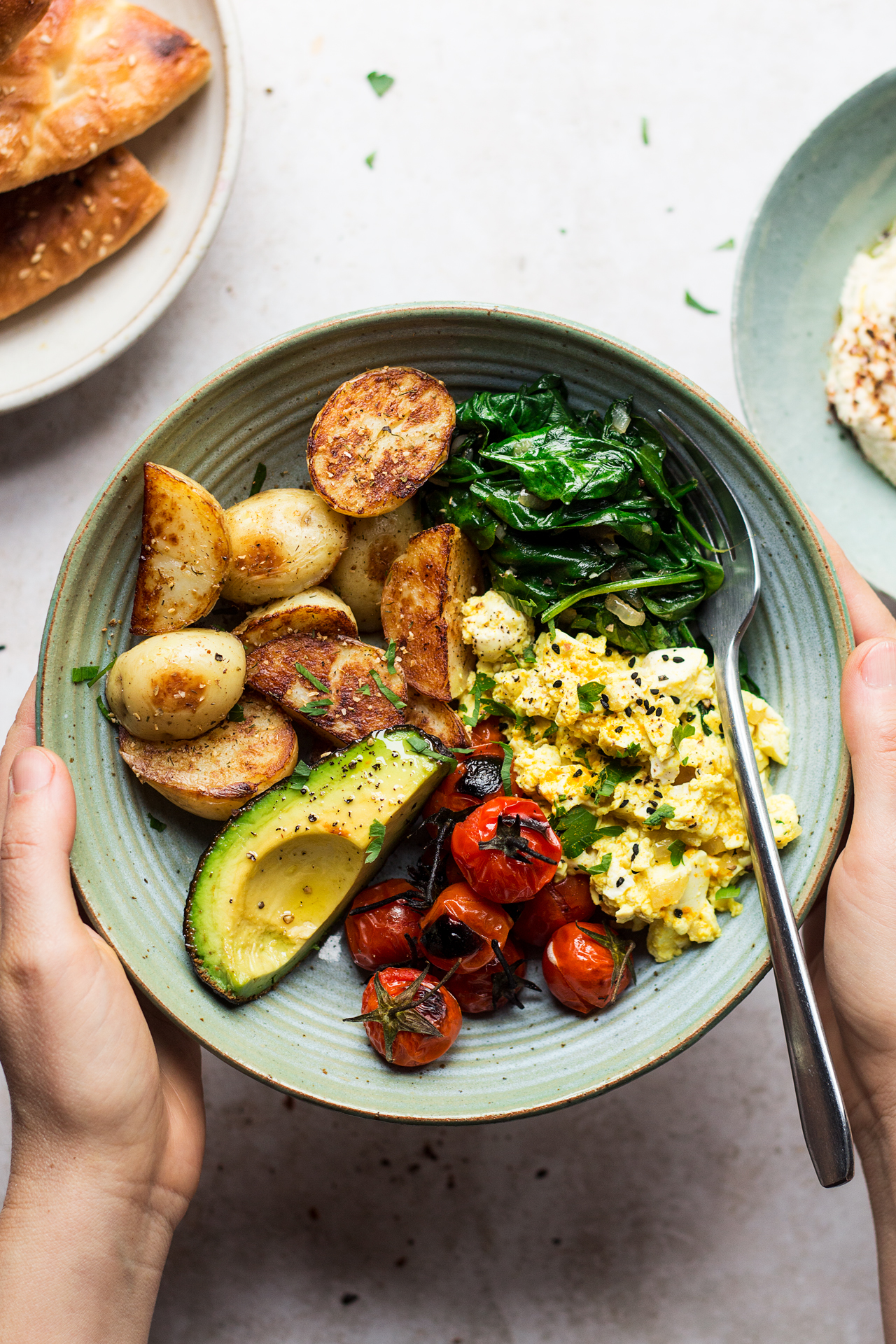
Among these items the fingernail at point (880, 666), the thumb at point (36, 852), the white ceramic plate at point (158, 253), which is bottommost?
the fingernail at point (880, 666)

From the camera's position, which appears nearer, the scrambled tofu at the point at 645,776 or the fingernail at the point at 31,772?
the fingernail at the point at 31,772

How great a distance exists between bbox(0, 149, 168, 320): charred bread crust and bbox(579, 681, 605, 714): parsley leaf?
1506 mm

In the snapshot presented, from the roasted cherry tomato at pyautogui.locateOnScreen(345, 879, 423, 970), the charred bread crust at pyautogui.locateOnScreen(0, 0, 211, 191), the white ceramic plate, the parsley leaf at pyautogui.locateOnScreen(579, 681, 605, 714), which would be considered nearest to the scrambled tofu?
the parsley leaf at pyautogui.locateOnScreen(579, 681, 605, 714)

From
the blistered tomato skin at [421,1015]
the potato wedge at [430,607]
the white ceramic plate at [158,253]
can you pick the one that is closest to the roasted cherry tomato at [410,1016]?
the blistered tomato skin at [421,1015]

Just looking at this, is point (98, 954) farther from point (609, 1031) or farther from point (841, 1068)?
point (841, 1068)

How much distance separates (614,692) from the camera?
72.8 inches

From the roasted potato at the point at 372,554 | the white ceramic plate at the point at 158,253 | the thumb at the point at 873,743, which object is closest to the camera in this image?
the thumb at the point at 873,743

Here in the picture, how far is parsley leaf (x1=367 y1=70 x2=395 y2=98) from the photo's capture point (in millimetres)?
2334

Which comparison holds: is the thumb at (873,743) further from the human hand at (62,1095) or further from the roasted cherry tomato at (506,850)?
the human hand at (62,1095)

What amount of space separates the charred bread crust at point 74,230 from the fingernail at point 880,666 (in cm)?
188

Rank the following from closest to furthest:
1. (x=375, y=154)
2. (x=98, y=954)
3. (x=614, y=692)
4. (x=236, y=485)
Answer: (x=98, y=954) < (x=614, y=692) < (x=236, y=485) < (x=375, y=154)

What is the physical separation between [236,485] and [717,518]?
103cm

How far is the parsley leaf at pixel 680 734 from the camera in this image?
1.86m

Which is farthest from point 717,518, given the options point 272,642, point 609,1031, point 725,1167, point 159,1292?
point 159,1292
